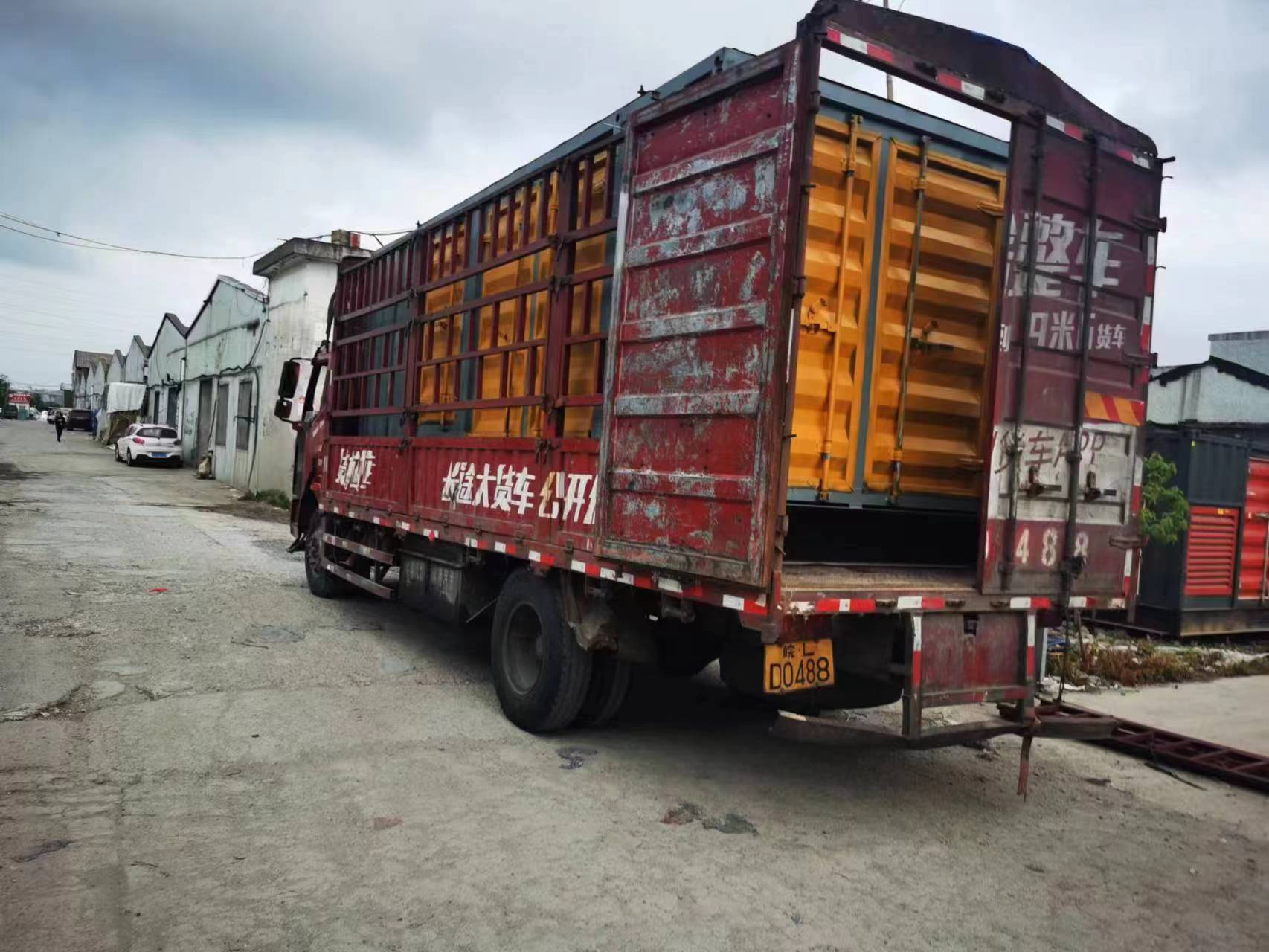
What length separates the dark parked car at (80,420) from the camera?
197 feet

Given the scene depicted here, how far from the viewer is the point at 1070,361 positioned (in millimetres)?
4789

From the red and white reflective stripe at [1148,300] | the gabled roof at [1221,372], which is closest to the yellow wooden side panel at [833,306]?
the red and white reflective stripe at [1148,300]

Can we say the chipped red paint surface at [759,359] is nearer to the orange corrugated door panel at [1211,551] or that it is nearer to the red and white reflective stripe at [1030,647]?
the red and white reflective stripe at [1030,647]

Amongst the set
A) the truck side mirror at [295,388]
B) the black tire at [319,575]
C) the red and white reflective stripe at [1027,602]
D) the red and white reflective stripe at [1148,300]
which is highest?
the red and white reflective stripe at [1148,300]

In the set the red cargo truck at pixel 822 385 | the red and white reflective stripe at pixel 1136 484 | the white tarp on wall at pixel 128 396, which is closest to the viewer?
the red cargo truck at pixel 822 385

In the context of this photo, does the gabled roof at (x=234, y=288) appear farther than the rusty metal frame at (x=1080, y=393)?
Yes

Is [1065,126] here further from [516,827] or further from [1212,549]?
[1212,549]

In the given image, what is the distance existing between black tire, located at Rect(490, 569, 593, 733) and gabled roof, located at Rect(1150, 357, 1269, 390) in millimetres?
15924

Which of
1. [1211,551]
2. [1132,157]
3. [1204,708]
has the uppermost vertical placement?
[1132,157]

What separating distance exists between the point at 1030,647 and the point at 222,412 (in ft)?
91.1

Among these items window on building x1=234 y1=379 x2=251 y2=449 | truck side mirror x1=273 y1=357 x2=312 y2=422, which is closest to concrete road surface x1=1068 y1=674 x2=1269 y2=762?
truck side mirror x1=273 y1=357 x2=312 y2=422

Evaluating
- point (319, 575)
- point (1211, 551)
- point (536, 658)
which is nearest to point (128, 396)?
point (319, 575)

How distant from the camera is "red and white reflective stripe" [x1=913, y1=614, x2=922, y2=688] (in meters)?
4.25

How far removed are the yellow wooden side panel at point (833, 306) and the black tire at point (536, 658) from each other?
1.61m
